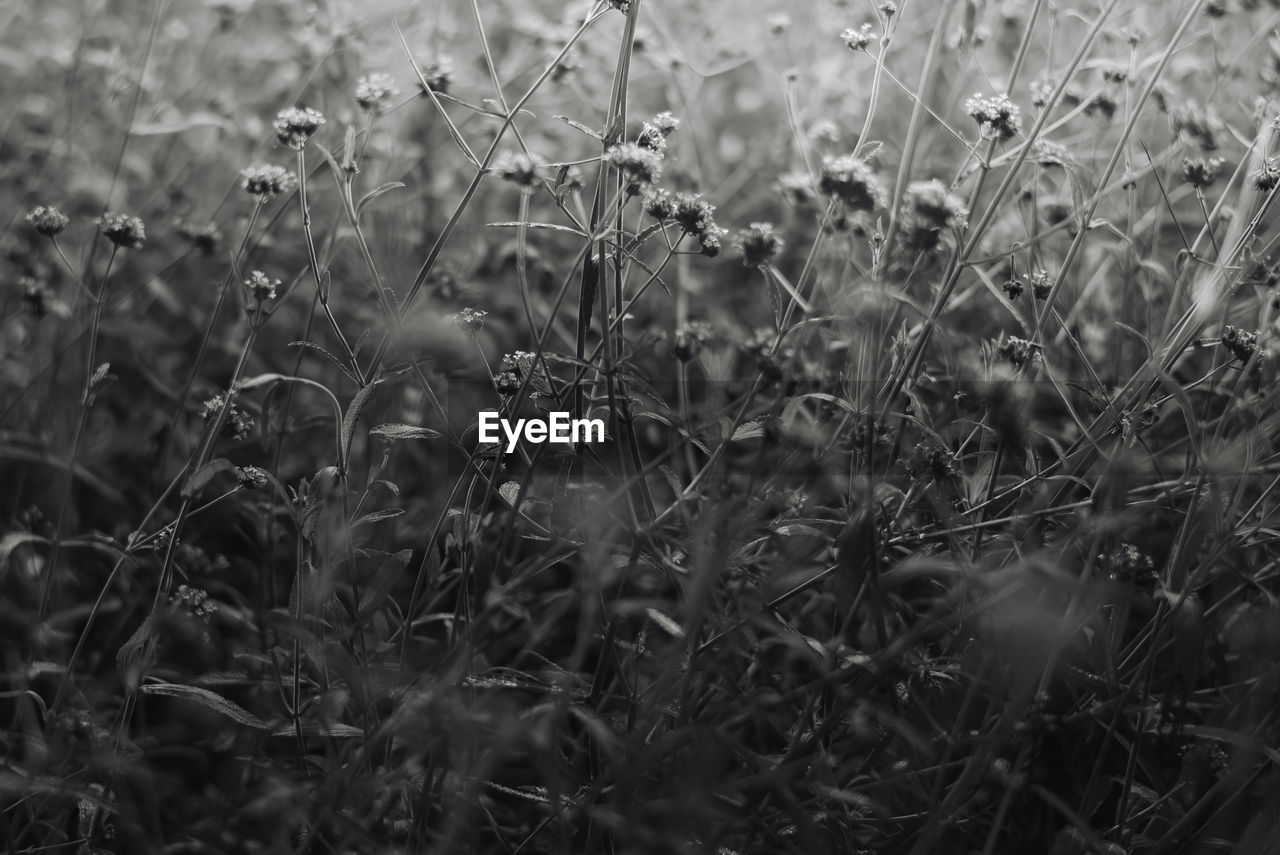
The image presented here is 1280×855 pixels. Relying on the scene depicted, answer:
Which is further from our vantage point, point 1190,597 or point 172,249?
point 172,249

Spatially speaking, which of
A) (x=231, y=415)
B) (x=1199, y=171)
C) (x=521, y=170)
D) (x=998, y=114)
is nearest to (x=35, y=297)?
(x=231, y=415)

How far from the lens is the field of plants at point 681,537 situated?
1.29 meters

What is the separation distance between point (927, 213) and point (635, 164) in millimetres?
403

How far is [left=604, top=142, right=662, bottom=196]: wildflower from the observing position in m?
1.31

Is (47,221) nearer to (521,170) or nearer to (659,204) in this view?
(521,170)

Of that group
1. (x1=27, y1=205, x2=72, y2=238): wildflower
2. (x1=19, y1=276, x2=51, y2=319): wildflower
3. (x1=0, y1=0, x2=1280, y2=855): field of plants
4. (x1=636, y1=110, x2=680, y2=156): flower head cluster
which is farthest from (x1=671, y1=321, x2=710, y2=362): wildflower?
(x1=19, y1=276, x2=51, y2=319): wildflower

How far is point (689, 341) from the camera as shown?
4.98ft

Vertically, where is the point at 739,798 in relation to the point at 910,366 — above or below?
below

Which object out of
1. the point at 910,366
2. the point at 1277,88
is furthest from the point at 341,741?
the point at 1277,88

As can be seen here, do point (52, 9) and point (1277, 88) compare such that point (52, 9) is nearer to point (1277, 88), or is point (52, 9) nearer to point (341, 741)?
point (341, 741)

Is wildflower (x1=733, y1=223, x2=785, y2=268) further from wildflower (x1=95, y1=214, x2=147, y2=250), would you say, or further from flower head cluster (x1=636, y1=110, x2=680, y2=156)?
wildflower (x1=95, y1=214, x2=147, y2=250)

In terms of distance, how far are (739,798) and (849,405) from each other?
1.99 feet

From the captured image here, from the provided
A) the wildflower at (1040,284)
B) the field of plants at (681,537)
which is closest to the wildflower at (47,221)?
the field of plants at (681,537)

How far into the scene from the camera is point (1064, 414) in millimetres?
2094
